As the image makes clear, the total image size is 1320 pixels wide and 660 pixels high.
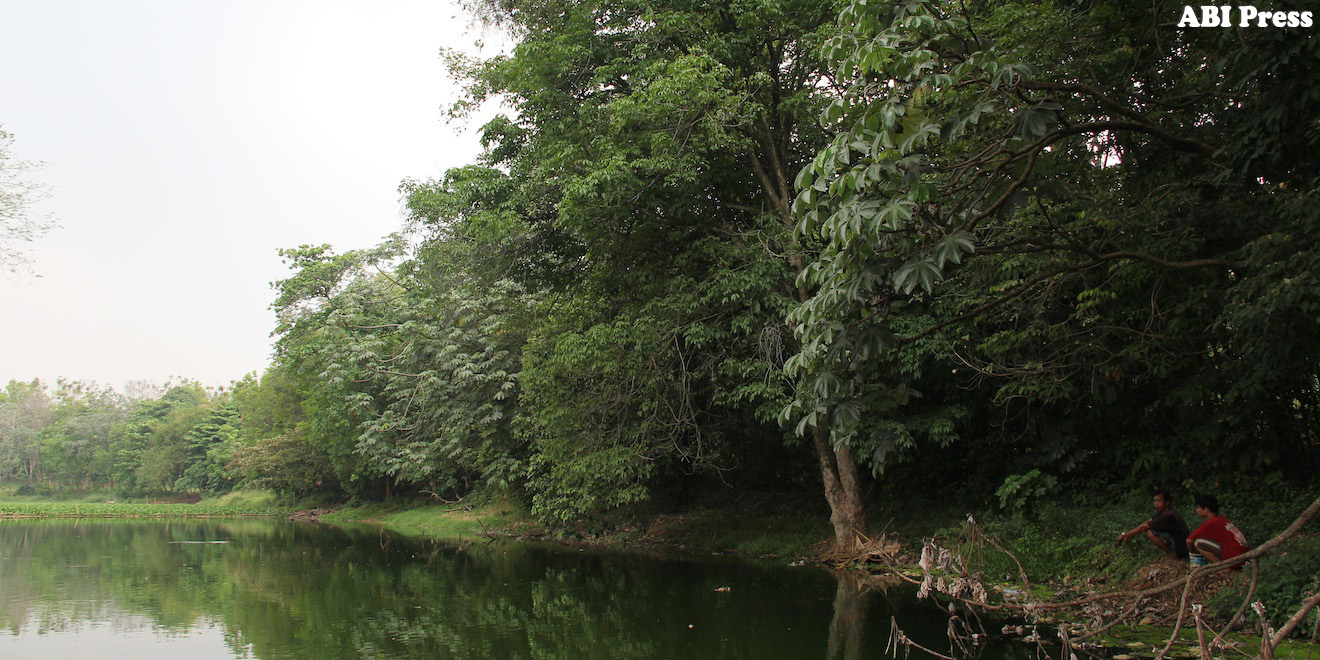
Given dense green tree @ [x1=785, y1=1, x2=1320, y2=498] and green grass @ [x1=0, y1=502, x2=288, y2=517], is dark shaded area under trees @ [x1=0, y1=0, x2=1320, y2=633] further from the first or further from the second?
green grass @ [x1=0, y1=502, x2=288, y2=517]

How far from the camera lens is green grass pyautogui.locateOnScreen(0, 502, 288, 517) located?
42.9 meters

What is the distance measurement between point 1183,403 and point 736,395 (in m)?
5.82

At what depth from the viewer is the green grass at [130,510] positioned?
42.9 m

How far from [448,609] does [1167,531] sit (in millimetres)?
8442

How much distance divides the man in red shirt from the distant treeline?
137 centimetres

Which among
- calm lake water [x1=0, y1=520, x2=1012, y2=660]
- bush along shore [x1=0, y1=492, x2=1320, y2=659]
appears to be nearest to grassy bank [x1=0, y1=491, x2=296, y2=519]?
calm lake water [x1=0, y1=520, x2=1012, y2=660]

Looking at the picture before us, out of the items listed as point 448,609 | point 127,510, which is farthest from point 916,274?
point 127,510

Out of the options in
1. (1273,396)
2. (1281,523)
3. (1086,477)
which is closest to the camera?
(1281,523)

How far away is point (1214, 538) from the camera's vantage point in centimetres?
744

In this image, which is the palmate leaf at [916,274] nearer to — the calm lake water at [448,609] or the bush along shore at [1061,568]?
the bush along shore at [1061,568]

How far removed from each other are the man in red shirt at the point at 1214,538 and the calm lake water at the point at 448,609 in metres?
2.14

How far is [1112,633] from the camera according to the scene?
297 inches

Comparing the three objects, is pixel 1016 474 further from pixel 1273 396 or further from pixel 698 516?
pixel 698 516

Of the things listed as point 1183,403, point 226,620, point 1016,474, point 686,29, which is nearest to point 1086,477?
point 1016,474
